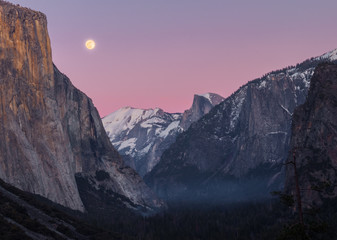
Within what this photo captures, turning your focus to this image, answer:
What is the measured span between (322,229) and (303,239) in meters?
2.60

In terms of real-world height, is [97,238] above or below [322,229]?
below

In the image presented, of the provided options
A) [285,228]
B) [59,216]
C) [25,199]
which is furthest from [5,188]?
[285,228]

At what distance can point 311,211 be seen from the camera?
48375 mm

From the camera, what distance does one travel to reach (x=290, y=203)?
161 feet

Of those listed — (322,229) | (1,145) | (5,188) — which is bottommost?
(322,229)

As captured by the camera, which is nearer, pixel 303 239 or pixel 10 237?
pixel 303 239

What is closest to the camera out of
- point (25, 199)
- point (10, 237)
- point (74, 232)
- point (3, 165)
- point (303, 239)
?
point (303, 239)

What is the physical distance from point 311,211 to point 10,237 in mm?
57030

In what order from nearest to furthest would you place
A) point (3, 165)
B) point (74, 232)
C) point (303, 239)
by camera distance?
point (303, 239) → point (74, 232) → point (3, 165)

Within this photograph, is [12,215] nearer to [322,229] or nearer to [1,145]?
[322,229]

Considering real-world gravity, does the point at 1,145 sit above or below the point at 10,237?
above

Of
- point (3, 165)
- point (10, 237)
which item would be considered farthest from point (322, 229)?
point (3, 165)

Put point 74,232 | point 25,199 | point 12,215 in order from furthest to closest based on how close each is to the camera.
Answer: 1. point 25,199
2. point 74,232
3. point 12,215

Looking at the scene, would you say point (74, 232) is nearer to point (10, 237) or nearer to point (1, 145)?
point (10, 237)
